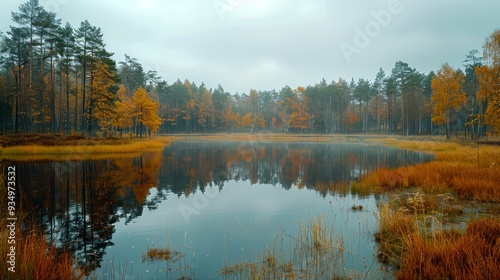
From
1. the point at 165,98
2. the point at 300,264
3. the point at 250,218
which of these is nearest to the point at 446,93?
the point at 250,218

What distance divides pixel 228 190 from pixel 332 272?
1228 cm

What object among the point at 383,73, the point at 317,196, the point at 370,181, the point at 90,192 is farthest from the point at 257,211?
the point at 383,73

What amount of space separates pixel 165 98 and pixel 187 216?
103267mm

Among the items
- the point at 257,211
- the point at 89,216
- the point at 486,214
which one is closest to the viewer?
the point at 486,214

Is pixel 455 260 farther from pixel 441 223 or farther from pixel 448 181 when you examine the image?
pixel 448 181

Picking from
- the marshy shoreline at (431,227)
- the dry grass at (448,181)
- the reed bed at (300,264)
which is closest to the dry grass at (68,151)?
the marshy shoreline at (431,227)

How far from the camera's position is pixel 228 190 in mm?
18672

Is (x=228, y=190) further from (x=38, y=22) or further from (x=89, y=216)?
(x=38, y=22)

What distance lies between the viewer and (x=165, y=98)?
4323 inches

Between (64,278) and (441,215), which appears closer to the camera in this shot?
(64,278)

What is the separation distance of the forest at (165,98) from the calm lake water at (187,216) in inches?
678

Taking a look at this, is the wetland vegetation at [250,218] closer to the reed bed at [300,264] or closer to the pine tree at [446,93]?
the reed bed at [300,264]

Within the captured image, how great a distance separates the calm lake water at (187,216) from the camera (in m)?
7.70

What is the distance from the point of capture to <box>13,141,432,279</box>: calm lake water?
770 centimetres
